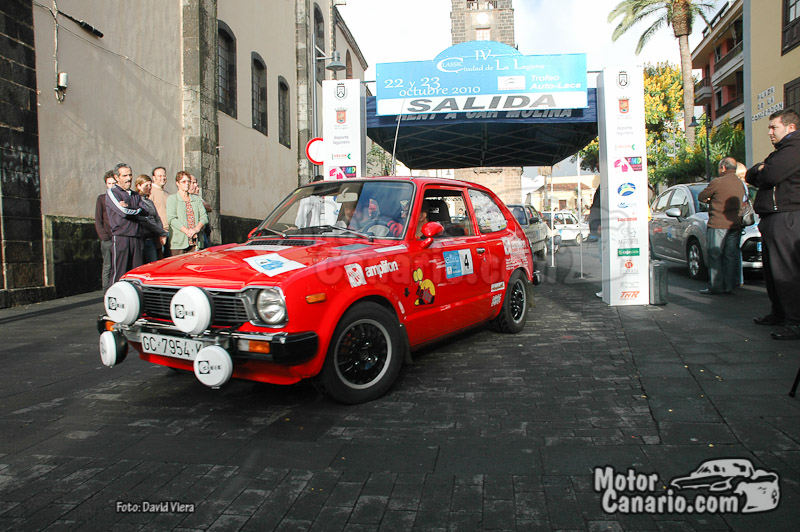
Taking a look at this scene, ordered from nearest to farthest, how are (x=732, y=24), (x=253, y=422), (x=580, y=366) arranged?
1. (x=253, y=422)
2. (x=580, y=366)
3. (x=732, y=24)

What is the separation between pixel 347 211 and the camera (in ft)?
15.7

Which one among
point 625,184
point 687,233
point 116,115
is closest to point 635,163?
point 625,184

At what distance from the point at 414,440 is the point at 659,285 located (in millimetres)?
5744

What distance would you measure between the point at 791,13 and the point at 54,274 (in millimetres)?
21550

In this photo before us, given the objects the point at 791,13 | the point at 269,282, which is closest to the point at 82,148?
the point at 269,282

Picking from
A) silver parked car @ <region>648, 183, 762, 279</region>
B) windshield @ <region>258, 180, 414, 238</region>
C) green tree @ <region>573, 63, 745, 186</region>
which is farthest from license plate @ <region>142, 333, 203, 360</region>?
green tree @ <region>573, 63, 745, 186</region>

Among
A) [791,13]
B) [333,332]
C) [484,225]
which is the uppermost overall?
[791,13]

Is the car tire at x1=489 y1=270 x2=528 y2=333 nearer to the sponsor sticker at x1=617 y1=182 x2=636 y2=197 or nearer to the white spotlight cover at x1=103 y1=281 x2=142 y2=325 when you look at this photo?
the sponsor sticker at x1=617 y1=182 x2=636 y2=197

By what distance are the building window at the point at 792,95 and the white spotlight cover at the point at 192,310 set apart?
20.1m

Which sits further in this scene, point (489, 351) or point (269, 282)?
point (489, 351)

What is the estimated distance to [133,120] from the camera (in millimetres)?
11625

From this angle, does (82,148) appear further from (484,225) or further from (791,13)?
(791,13)

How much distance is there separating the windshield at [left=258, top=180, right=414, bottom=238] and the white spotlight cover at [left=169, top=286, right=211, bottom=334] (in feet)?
4.50

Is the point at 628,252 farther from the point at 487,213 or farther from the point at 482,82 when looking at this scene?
the point at 482,82
